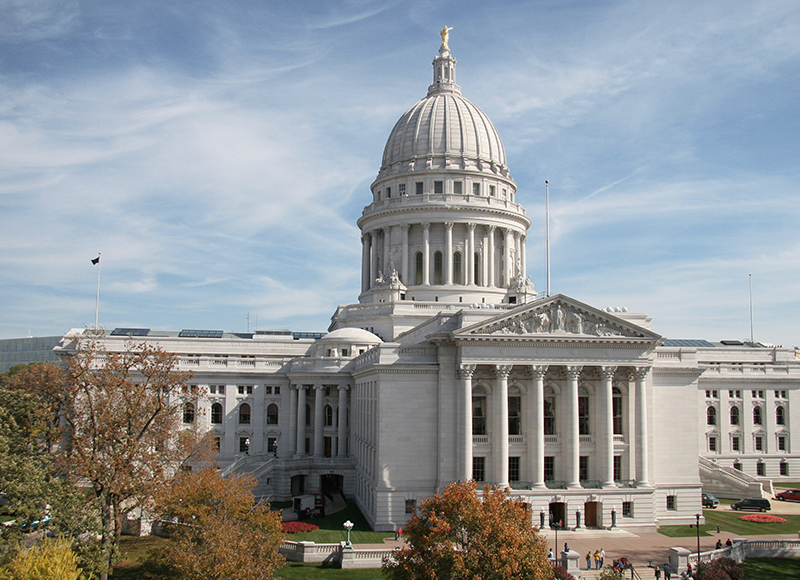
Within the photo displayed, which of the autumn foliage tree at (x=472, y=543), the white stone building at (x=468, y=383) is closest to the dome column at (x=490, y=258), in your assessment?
the white stone building at (x=468, y=383)

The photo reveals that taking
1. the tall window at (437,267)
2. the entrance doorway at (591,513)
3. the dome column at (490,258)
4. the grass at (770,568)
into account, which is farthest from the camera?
the dome column at (490,258)

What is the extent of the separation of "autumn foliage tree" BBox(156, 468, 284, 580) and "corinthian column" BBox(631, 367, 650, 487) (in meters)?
32.0

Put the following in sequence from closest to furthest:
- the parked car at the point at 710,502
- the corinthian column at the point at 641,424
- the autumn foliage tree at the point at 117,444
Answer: the autumn foliage tree at the point at 117,444
the corinthian column at the point at 641,424
the parked car at the point at 710,502

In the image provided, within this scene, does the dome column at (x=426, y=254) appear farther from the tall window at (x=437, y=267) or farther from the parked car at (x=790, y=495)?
the parked car at (x=790, y=495)

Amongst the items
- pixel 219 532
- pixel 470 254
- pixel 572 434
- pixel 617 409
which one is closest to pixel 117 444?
pixel 219 532

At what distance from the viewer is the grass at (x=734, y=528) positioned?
5853cm

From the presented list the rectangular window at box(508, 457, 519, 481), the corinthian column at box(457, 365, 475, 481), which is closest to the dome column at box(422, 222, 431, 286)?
the corinthian column at box(457, 365, 475, 481)

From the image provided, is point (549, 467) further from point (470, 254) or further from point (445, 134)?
point (445, 134)

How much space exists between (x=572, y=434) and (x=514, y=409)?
17.2ft

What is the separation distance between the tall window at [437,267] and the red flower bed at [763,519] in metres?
44.2

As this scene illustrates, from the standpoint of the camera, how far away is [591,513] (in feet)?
196

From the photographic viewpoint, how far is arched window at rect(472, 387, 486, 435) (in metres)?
61.2

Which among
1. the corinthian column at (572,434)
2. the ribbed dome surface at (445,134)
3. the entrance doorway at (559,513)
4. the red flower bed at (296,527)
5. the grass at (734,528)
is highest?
the ribbed dome surface at (445,134)

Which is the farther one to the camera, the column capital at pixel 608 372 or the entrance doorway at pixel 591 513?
the column capital at pixel 608 372
